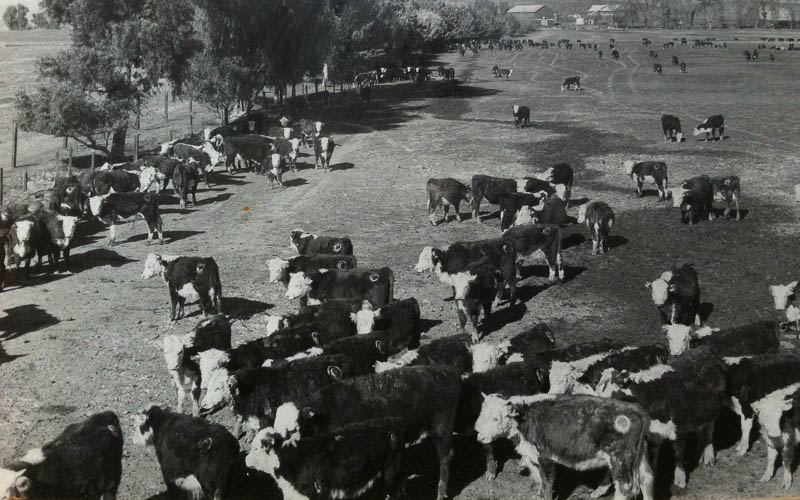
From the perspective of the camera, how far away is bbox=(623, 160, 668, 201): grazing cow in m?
22.3

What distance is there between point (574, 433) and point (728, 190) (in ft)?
47.2

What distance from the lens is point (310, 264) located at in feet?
48.6

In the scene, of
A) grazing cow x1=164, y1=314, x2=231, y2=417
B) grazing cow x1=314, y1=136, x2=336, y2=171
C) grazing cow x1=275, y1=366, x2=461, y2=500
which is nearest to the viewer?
grazing cow x1=275, y1=366, x2=461, y2=500

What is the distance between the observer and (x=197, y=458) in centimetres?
808

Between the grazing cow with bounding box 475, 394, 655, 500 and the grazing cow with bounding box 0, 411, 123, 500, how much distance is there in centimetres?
434

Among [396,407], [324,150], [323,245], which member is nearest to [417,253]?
[323,245]

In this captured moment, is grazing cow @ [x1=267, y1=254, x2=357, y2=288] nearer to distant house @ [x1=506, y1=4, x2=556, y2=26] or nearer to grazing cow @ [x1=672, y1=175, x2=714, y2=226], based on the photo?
grazing cow @ [x1=672, y1=175, x2=714, y2=226]

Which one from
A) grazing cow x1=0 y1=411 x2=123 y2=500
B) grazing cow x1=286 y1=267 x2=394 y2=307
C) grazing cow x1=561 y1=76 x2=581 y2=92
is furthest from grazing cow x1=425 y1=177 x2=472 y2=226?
grazing cow x1=561 y1=76 x2=581 y2=92

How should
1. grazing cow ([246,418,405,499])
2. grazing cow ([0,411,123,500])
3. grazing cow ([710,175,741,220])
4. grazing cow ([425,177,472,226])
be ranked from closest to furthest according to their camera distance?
grazing cow ([246,418,405,499]), grazing cow ([0,411,123,500]), grazing cow ([710,175,741,220]), grazing cow ([425,177,472,226])

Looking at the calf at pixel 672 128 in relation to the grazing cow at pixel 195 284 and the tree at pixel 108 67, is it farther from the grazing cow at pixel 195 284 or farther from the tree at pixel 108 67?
the grazing cow at pixel 195 284

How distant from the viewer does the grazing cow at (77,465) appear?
25.7 feet

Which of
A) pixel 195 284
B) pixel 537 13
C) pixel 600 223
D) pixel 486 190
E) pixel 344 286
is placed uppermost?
pixel 537 13

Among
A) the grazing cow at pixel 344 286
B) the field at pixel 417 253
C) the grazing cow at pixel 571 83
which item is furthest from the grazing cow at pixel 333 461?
the grazing cow at pixel 571 83

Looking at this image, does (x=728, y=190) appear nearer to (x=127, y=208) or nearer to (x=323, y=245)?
(x=323, y=245)
